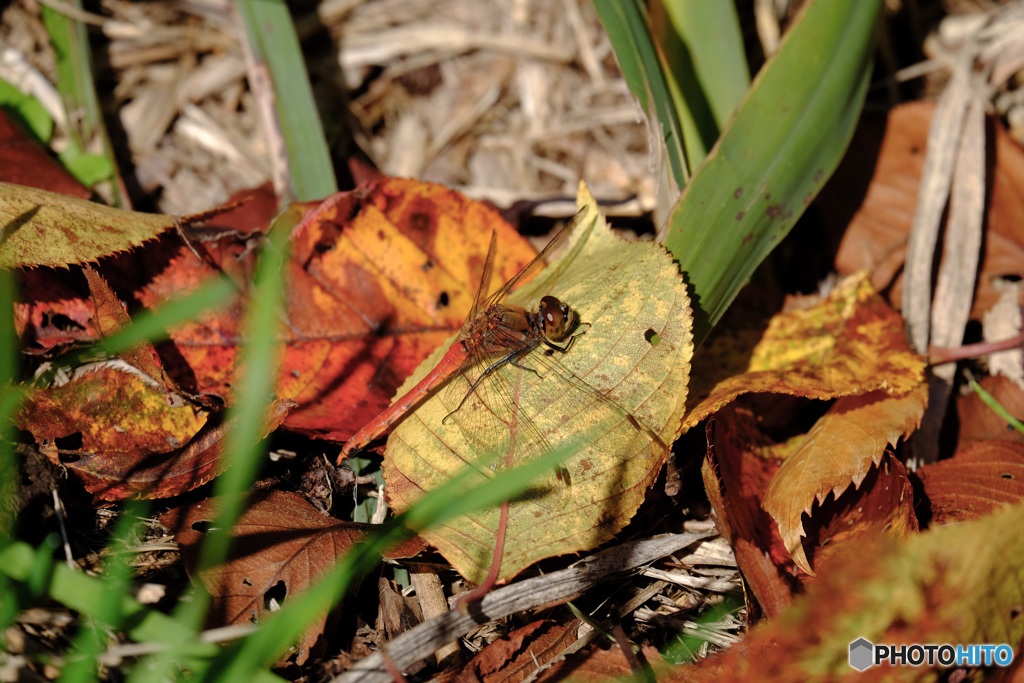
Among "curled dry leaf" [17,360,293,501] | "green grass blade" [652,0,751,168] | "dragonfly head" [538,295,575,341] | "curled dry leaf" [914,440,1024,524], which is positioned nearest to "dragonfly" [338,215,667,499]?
"dragonfly head" [538,295,575,341]

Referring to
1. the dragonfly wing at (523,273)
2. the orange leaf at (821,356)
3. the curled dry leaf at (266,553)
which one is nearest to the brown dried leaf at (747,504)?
the orange leaf at (821,356)

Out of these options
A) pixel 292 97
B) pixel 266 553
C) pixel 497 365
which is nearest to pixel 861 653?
pixel 497 365

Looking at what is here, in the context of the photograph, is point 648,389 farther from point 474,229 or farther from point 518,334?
point 474,229

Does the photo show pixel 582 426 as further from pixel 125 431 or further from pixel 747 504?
pixel 125 431

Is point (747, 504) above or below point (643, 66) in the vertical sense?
below

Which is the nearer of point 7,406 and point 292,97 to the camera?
point 7,406

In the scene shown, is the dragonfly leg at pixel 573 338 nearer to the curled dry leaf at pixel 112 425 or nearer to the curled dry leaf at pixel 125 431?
the curled dry leaf at pixel 125 431
